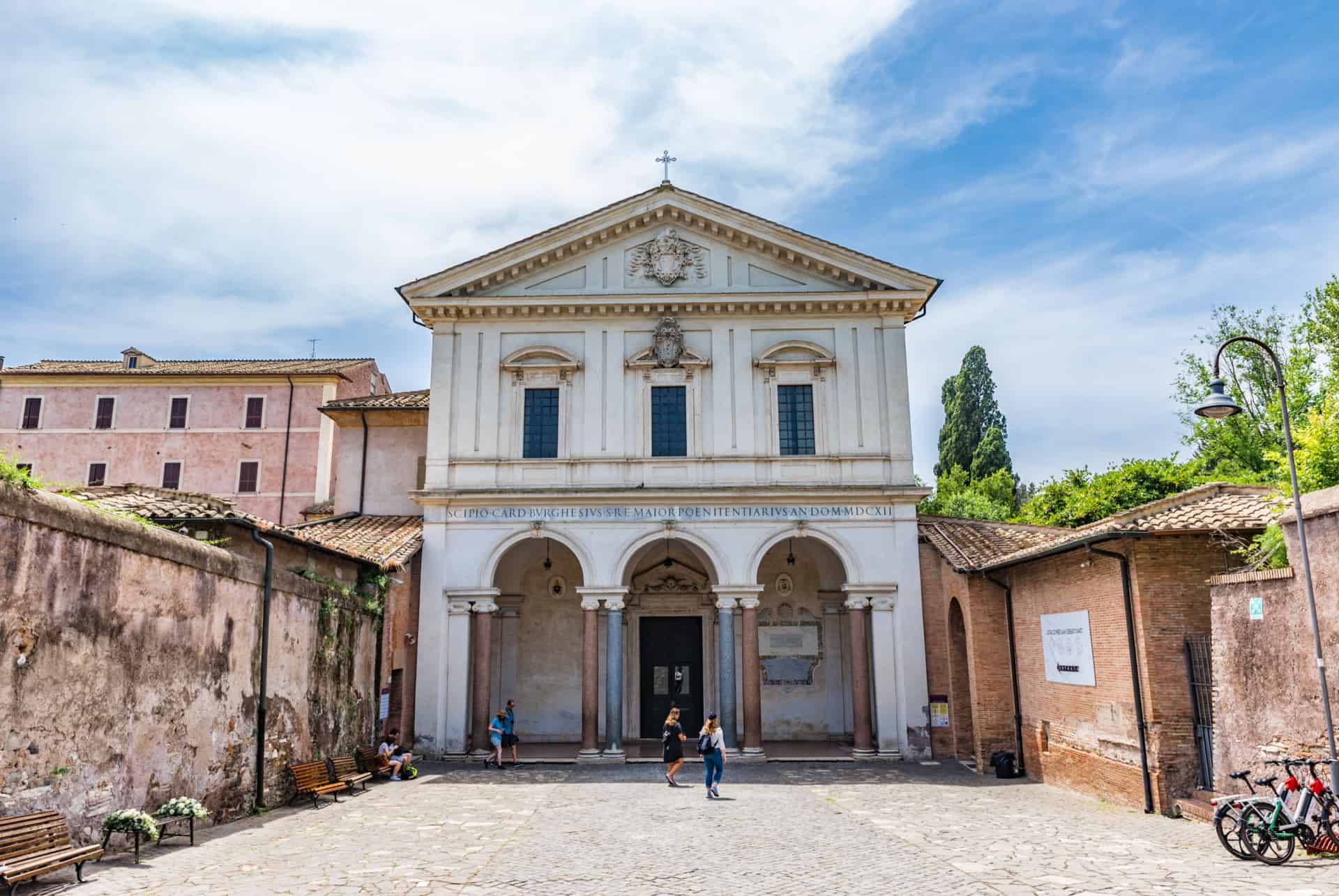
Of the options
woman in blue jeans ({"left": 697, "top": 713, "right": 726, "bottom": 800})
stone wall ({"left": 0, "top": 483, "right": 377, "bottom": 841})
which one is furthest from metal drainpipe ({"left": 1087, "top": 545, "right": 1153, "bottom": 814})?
stone wall ({"left": 0, "top": 483, "right": 377, "bottom": 841})

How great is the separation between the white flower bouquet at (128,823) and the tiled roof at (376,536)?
7557 mm

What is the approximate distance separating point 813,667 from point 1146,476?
14.1 m

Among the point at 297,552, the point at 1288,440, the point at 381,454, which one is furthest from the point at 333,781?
the point at 1288,440

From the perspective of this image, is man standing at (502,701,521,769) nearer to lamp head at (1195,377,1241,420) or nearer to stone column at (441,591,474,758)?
stone column at (441,591,474,758)

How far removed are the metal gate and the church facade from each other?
7536 mm

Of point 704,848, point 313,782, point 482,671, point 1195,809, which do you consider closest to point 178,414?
point 482,671

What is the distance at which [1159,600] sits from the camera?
43.6 feet

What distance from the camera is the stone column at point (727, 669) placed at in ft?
67.2

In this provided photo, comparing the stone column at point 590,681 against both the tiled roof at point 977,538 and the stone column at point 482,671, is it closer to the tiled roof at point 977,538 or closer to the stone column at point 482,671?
the stone column at point 482,671

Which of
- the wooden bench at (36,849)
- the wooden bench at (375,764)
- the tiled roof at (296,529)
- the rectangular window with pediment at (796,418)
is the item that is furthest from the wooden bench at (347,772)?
the rectangular window with pediment at (796,418)

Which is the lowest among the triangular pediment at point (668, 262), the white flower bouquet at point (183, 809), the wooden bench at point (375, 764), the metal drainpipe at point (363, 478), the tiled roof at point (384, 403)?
the wooden bench at point (375, 764)

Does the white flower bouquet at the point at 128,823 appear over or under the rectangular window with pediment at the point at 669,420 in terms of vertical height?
under

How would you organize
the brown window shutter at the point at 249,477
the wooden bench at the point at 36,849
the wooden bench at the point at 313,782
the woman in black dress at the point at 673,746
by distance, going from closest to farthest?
the wooden bench at the point at 36,849 → the wooden bench at the point at 313,782 → the woman in black dress at the point at 673,746 → the brown window shutter at the point at 249,477

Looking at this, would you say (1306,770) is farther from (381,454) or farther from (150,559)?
(381,454)
